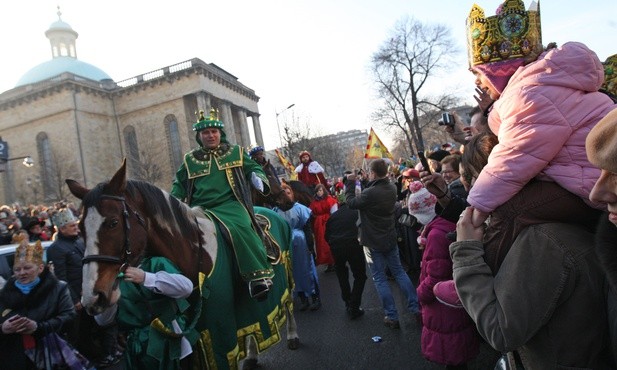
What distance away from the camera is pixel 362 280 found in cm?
604

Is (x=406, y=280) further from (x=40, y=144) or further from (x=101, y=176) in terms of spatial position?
Answer: (x=40, y=144)

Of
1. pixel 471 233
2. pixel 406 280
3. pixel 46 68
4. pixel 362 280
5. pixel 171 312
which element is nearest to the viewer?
pixel 471 233

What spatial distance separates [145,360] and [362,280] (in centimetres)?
366

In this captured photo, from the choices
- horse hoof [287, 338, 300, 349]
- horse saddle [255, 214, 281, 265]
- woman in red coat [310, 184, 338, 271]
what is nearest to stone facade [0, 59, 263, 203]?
woman in red coat [310, 184, 338, 271]

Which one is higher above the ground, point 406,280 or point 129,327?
point 129,327

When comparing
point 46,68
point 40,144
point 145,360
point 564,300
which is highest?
point 46,68

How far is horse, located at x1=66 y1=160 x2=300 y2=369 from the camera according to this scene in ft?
8.52

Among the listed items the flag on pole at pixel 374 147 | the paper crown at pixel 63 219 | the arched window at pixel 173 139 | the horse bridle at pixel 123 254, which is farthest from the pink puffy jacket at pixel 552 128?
the arched window at pixel 173 139

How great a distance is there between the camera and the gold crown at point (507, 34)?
2070 mm

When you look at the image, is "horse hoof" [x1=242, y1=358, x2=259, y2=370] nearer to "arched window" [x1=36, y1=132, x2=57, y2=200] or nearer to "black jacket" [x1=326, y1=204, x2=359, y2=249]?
"black jacket" [x1=326, y1=204, x2=359, y2=249]

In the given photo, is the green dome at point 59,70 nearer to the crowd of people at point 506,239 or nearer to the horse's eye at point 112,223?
the crowd of people at point 506,239

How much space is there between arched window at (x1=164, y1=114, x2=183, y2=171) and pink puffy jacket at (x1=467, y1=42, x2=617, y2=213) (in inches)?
1711

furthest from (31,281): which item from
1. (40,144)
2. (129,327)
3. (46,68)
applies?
(46,68)

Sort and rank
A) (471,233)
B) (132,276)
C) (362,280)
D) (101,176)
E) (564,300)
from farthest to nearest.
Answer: (101,176), (362,280), (132,276), (471,233), (564,300)
